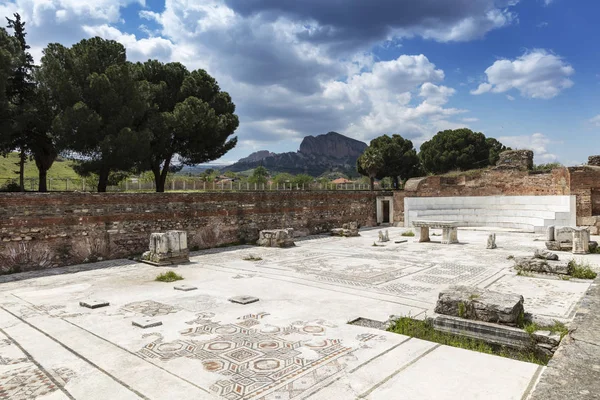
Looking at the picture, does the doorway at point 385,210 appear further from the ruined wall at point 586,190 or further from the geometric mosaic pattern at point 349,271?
the geometric mosaic pattern at point 349,271

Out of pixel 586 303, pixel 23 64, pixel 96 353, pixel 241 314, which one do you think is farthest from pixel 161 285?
pixel 23 64

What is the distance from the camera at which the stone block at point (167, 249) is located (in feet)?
36.6

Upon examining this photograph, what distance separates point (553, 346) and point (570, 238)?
9814 mm

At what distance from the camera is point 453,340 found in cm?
497

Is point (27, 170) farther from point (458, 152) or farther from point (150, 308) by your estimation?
point (458, 152)

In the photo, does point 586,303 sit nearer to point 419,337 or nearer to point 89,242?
point 419,337

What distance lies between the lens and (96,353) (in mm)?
4660

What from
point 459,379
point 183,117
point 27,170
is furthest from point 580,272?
point 27,170

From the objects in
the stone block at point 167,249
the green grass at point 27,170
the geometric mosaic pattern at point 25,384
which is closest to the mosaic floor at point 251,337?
the geometric mosaic pattern at point 25,384

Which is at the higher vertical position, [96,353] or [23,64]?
[23,64]

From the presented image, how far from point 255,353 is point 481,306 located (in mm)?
2982

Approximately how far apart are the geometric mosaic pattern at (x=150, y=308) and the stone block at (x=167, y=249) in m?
4.22

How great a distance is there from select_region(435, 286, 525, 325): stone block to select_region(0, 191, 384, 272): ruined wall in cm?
1029

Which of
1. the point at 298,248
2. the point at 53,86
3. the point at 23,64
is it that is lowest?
the point at 298,248
